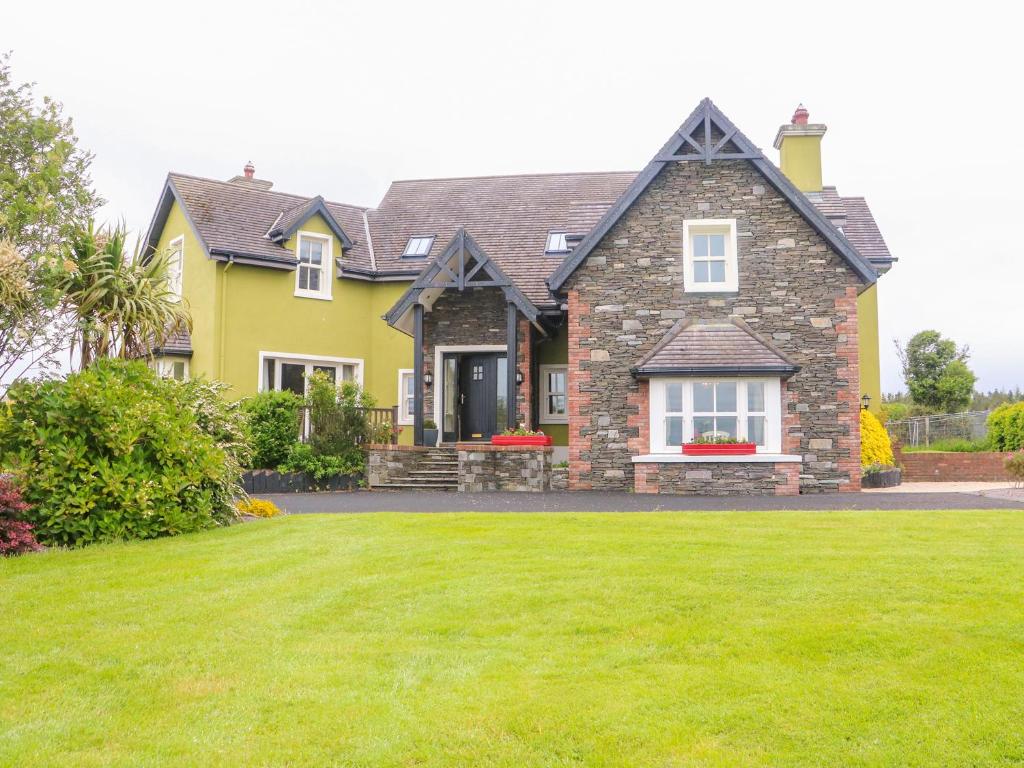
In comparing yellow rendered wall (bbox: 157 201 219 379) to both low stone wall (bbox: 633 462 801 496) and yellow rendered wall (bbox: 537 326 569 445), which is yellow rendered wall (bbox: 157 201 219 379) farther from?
low stone wall (bbox: 633 462 801 496)

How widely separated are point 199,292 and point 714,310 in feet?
44.4

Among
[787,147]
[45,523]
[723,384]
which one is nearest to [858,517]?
[723,384]

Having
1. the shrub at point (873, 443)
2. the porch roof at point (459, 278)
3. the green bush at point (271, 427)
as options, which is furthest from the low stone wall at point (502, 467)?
the shrub at point (873, 443)

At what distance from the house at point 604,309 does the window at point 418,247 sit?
6 cm

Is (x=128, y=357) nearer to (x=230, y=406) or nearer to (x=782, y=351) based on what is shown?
(x=230, y=406)

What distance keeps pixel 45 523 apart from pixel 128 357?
756 cm

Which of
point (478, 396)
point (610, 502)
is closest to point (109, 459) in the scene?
point (610, 502)

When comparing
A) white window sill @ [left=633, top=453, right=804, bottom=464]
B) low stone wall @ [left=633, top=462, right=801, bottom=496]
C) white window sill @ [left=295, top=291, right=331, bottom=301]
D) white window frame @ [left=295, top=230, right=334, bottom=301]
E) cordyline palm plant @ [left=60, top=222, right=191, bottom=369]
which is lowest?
low stone wall @ [left=633, top=462, right=801, bottom=496]

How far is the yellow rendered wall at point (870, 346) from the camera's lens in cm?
2458

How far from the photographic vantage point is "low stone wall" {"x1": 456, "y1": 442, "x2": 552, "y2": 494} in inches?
724

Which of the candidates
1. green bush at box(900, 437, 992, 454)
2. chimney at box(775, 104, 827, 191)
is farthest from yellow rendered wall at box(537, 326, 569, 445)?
green bush at box(900, 437, 992, 454)

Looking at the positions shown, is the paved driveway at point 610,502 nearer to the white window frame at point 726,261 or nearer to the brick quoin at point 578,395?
the brick quoin at point 578,395

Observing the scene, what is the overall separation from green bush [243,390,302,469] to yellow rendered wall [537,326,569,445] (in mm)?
6670

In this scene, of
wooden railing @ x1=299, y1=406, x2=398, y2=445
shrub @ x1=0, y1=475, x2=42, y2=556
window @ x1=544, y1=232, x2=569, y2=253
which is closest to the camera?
shrub @ x1=0, y1=475, x2=42, y2=556
